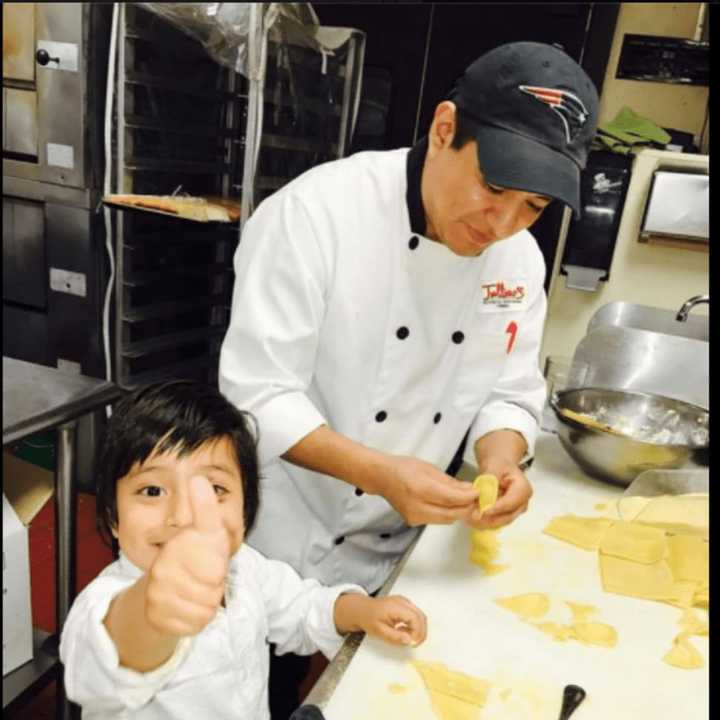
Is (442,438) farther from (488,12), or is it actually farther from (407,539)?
(488,12)

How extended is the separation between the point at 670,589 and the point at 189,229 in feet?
9.00

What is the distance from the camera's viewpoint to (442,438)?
1.61 metres

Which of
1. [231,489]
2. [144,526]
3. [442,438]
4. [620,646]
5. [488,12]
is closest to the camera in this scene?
[144,526]

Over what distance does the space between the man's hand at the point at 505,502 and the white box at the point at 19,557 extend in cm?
88

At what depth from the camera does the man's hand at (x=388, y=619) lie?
105cm

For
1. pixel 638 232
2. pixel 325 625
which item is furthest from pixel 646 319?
pixel 325 625

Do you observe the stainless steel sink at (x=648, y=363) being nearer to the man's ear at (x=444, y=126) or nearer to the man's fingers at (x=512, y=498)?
the man's fingers at (x=512, y=498)

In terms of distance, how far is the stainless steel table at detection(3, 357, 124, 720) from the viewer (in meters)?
1.28

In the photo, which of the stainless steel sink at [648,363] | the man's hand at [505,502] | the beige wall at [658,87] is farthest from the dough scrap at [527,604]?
the beige wall at [658,87]

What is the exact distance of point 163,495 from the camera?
94 cm

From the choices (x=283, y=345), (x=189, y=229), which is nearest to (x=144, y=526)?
(x=283, y=345)

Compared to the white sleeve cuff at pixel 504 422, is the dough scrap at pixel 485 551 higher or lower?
lower

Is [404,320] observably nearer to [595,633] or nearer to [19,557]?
[595,633]

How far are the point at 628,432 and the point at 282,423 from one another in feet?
3.48
